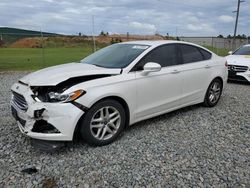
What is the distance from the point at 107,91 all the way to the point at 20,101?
4.04 ft

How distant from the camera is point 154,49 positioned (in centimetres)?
468

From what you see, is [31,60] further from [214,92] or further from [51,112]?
[51,112]

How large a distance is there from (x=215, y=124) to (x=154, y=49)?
1.78m

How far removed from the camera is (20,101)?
12.3ft

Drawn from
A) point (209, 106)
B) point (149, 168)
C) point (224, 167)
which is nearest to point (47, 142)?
point (149, 168)

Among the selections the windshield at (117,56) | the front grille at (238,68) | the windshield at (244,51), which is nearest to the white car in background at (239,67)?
the front grille at (238,68)

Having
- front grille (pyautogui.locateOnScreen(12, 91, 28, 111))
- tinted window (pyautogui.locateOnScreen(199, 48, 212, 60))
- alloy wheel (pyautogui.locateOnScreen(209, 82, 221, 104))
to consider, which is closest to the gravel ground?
front grille (pyautogui.locateOnScreen(12, 91, 28, 111))

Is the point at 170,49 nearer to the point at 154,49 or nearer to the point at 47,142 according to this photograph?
the point at 154,49

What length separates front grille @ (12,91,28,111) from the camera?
A: 3611 mm

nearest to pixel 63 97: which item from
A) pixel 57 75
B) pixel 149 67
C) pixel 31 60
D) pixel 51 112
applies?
pixel 51 112

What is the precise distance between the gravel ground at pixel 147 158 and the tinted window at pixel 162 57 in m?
1.10

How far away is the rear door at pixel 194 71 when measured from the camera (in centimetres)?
518

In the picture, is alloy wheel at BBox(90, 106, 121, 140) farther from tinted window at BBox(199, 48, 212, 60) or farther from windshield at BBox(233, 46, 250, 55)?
windshield at BBox(233, 46, 250, 55)

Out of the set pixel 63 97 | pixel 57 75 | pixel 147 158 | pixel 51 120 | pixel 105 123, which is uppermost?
pixel 57 75
